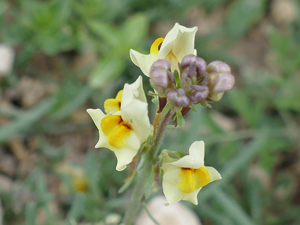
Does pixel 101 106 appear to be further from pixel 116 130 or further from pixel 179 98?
pixel 179 98

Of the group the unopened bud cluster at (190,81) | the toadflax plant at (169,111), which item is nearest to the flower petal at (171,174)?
the toadflax plant at (169,111)

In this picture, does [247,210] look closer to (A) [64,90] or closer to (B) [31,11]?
(A) [64,90]

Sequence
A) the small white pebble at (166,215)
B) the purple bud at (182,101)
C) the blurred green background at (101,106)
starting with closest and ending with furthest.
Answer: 1. the purple bud at (182,101)
2. the small white pebble at (166,215)
3. the blurred green background at (101,106)

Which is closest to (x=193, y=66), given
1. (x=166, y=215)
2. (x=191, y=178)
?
(x=191, y=178)

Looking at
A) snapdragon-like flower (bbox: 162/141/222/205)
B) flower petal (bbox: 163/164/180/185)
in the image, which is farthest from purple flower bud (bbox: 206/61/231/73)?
flower petal (bbox: 163/164/180/185)

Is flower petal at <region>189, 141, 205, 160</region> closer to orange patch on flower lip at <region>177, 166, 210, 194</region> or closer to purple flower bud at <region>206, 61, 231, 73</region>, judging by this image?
orange patch on flower lip at <region>177, 166, 210, 194</region>

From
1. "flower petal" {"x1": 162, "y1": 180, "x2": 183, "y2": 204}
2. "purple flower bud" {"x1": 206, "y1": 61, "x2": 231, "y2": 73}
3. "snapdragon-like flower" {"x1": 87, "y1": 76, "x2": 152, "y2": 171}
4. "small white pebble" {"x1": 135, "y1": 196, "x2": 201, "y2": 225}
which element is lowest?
"small white pebble" {"x1": 135, "y1": 196, "x2": 201, "y2": 225}

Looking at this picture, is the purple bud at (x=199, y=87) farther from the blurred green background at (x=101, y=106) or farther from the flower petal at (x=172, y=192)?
the blurred green background at (x=101, y=106)

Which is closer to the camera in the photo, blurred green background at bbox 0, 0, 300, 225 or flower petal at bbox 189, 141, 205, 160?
flower petal at bbox 189, 141, 205, 160
